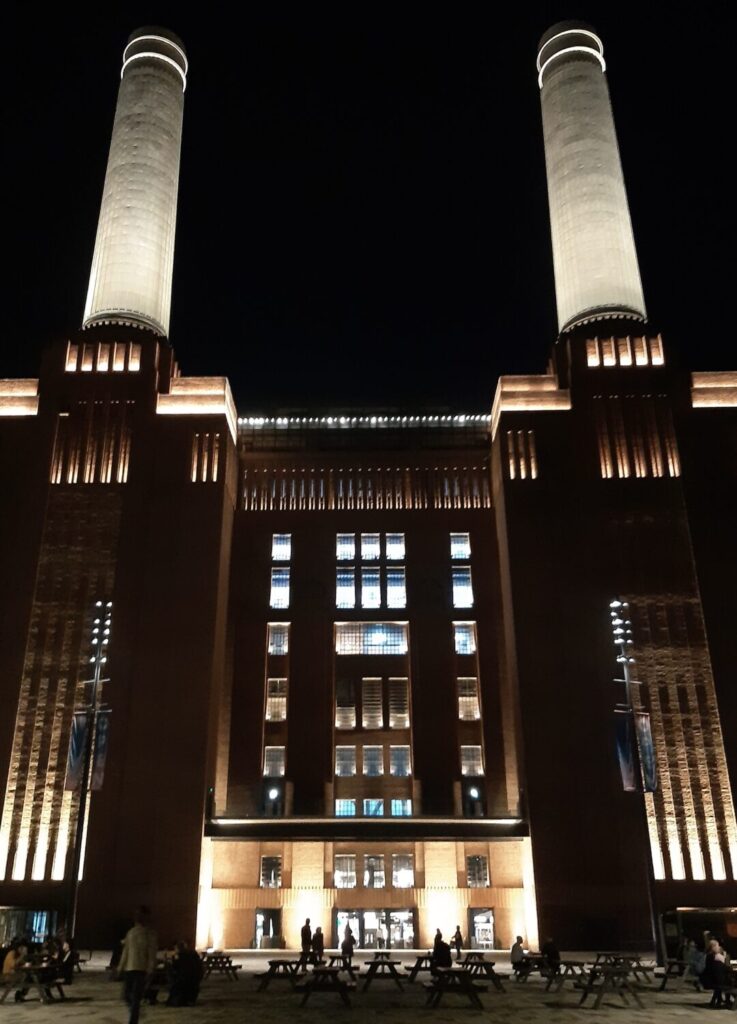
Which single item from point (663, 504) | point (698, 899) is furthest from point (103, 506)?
point (698, 899)

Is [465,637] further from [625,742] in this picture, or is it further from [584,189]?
[584,189]

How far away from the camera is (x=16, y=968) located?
2155 centimetres

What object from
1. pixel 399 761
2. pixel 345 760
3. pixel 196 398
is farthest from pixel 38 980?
pixel 196 398

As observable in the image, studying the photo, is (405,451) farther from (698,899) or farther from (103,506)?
(698,899)

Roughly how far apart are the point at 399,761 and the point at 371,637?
678 centimetres

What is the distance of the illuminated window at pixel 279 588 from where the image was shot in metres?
50.2

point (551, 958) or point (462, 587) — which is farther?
point (462, 587)

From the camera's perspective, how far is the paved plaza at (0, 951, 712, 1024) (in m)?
18.3

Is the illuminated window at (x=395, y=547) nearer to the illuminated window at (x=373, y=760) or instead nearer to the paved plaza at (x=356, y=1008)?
the illuminated window at (x=373, y=760)

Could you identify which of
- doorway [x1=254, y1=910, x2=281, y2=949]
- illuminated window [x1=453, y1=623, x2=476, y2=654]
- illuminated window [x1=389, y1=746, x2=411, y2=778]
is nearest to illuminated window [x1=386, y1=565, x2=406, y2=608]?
illuminated window [x1=453, y1=623, x2=476, y2=654]

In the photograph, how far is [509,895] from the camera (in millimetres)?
41000

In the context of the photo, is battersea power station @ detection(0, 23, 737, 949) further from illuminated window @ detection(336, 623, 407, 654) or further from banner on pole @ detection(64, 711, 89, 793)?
banner on pole @ detection(64, 711, 89, 793)

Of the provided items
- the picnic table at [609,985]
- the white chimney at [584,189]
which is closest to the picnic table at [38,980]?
the picnic table at [609,985]

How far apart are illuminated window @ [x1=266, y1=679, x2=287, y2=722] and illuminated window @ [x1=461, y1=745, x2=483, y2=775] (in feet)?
31.2
